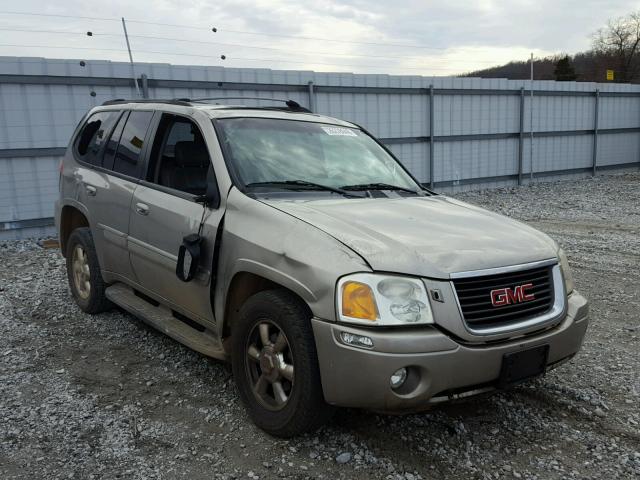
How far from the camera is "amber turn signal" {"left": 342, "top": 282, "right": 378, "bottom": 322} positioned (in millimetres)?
2635

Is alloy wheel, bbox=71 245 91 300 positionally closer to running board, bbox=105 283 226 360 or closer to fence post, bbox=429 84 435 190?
running board, bbox=105 283 226 360

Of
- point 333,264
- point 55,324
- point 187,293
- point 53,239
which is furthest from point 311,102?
point 333,264

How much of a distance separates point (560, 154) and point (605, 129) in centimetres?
283

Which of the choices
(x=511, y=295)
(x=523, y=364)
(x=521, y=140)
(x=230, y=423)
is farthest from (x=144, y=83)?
(x=521, y=140)

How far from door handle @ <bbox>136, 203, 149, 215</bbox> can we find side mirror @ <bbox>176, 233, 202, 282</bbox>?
2.11 ft

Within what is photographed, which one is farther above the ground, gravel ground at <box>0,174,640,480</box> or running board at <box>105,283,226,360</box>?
running board at <box>105,283,226,360</box>

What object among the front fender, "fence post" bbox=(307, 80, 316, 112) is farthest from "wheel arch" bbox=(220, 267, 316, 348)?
"fence post" bbox=(307, 80, 316, 112)

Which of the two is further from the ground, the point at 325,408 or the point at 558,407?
the point at 325,408

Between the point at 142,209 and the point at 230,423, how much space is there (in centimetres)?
169

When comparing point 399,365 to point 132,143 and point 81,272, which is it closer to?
point 132,143

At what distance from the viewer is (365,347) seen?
2.60 metres

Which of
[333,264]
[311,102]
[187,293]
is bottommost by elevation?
[187,293]

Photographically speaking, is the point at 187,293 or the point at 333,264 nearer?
the point at 333,264

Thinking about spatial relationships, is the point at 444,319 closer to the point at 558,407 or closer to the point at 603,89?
the point at 558,407
